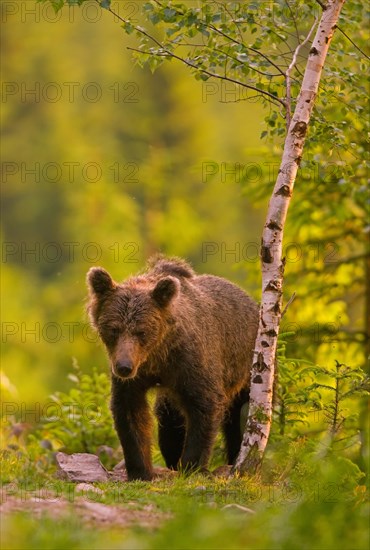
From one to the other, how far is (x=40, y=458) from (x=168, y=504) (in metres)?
4.53

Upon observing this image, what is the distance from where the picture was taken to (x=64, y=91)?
45062 millimetres

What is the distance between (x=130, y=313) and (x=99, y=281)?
1.32 feet

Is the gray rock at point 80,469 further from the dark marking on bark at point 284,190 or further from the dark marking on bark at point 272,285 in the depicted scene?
the dark marking on bark at point 284,190

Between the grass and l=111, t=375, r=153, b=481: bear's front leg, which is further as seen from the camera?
l=111, t=375, r=153, b=481: bear's front leg

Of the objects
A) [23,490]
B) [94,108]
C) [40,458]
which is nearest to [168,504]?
[23,490]

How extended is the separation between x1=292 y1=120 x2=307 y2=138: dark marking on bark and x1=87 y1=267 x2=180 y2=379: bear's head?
5.54ft

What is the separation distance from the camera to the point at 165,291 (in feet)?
31.2

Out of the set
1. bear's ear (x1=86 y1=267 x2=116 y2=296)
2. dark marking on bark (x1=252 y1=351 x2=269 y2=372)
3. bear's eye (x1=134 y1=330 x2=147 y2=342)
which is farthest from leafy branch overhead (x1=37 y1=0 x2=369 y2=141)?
bear's eye (x1=134 y1=330 x2=147 y2=342)

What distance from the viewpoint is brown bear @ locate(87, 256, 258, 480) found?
9383 millimetres

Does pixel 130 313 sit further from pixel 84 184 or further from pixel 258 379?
pixel 84 184

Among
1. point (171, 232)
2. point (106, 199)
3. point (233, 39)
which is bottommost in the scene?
point (171, 232)

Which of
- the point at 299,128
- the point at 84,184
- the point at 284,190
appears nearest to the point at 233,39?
the point at 299,128

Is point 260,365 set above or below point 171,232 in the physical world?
below

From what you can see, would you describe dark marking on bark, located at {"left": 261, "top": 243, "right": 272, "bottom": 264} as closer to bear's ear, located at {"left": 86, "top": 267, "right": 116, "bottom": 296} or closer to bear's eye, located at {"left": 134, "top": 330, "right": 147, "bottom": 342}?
bear's eye, located at {"left": 134, "top": 330, "right": 147, "bottom": 342}
